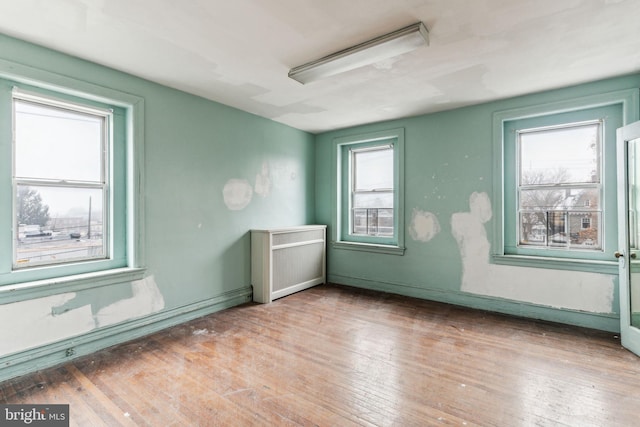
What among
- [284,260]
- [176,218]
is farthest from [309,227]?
[176,218]

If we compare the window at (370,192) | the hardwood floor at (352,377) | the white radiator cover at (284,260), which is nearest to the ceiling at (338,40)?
the window at (370,192)

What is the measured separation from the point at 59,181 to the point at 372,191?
3.96 m

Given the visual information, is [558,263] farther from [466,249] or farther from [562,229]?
[466,249]

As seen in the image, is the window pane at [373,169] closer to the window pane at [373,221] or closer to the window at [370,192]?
the window at [370,192]

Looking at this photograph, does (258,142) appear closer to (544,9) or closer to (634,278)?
(544,9)

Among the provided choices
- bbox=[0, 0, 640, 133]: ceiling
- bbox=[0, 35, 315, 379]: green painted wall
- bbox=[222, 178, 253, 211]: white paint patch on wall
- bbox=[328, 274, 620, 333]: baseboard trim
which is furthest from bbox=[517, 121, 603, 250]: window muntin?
bbox=[222, 178, 253, 211]: white paint patch on wall

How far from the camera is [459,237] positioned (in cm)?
409

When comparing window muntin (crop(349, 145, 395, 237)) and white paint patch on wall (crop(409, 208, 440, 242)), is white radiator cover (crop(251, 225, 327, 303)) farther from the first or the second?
white paint patch on wall (crop(409, 208, 440, 242))

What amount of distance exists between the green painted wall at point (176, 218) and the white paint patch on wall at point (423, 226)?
6.51 feet

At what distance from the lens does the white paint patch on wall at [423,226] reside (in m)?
4.29

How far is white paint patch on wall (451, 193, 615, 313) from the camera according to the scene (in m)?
3.30

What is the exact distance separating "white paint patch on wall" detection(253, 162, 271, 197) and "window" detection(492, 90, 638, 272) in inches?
121

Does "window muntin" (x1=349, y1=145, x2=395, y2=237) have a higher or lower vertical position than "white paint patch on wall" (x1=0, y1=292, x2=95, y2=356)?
higher

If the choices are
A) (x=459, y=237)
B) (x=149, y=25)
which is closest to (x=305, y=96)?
(x=149, y=25)
